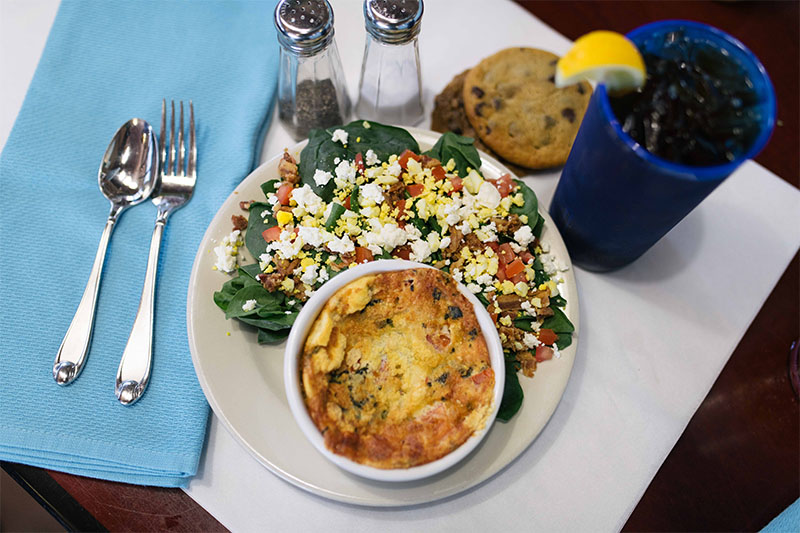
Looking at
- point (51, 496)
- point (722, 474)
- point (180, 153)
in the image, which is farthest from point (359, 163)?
point (722, 474)

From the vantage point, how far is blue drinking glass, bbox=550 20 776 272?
1.18 metres

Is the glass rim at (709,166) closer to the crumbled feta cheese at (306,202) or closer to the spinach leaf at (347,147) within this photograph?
the spinach leaf at (347,147)

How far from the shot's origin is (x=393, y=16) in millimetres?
1509

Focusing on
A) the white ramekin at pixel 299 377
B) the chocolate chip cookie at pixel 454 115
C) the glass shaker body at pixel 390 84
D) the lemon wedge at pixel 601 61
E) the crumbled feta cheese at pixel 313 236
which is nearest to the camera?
the lemon wedge at pixel 601 61

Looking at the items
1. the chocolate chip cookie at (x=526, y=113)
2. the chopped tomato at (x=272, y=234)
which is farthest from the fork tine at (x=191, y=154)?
the chocolate chip cookie at (x=526, y=113)

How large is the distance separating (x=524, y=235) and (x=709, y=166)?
48 cm

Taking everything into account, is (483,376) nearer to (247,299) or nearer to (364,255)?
(364,255)

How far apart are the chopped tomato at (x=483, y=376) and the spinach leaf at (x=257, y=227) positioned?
0.64 m

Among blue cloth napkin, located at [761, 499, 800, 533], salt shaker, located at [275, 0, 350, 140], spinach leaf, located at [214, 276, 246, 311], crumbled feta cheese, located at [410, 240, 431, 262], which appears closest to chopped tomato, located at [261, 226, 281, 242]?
spinach leaf, located at [214, 276, 246, 311]

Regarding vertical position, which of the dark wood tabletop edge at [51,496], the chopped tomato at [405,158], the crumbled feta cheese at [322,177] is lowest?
the dark wood tabletop edge at [51,496]

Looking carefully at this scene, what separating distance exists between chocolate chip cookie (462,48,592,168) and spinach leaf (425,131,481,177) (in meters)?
0.15

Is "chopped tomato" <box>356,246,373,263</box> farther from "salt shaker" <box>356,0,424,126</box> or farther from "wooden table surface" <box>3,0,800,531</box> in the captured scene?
"wooden table surface" <box>3,0,800,531</box>

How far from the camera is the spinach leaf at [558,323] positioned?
4.91ft

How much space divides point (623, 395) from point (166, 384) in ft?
4.18
